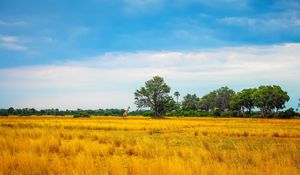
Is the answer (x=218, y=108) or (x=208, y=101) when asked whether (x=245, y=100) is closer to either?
(x=218, y=108)

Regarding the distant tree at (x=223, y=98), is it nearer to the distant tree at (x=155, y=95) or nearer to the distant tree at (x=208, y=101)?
the distant tree at (x=208, y=101)

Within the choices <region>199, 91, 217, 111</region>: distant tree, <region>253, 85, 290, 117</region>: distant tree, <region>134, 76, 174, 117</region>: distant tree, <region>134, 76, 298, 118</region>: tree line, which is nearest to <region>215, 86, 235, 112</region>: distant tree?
<region>199, 91, 217, 111</region>: distant tree

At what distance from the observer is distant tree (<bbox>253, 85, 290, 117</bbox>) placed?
365 feet

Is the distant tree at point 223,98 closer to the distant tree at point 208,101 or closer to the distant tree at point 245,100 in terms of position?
the distant tree at point 208,101

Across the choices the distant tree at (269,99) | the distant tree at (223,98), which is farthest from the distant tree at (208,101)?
Result: the distant tree at (269,99)

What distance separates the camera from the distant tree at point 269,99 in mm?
111250

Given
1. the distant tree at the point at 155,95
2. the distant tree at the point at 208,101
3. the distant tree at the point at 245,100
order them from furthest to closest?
the distant tree at the point at 208,101, the distant tree at the point at 245,100, the distant tree at the point at 155,95

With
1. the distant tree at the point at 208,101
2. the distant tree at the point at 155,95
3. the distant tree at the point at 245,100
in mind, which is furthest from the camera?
the distant tree at the point at 208,101

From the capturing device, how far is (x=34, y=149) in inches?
539

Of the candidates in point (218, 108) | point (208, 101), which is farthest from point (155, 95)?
point (208, 101)

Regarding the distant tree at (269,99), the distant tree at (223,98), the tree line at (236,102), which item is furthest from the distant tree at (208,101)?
the distant tree at (269,99)

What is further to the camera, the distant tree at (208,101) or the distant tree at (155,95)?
the distant tree at (208,101)

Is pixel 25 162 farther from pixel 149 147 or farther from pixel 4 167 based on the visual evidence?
pixel 149 147

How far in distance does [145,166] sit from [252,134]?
2056 cm
